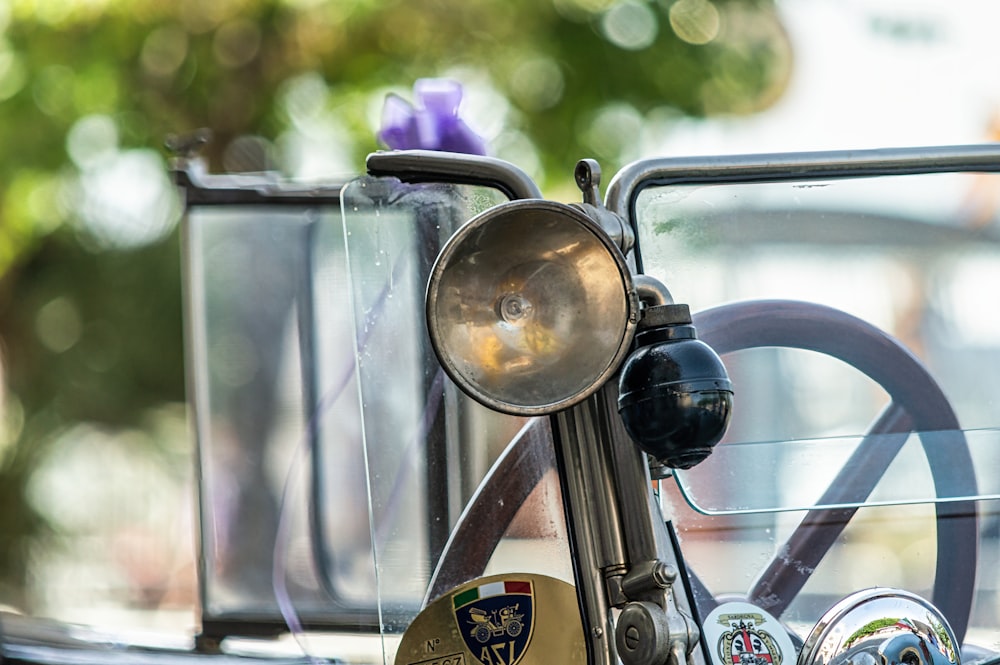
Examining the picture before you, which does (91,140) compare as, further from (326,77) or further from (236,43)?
(326,77)

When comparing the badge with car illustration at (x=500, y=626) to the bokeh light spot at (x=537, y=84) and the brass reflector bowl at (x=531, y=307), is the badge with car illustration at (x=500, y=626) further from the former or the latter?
the bokeh light spot at (x=537, y=84)

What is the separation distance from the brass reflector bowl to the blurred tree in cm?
553

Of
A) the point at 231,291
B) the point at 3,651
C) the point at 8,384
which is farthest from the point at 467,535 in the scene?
the point at 8,384

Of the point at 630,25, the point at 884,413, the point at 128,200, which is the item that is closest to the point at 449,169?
the point at 884,413

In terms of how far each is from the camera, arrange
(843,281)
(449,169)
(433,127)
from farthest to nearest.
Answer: (433,127) → (843,281) → (449,169)

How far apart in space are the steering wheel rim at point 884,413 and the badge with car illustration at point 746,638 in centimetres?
6

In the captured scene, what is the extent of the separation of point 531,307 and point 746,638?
14.7 inches

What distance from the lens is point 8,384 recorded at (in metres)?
9.77

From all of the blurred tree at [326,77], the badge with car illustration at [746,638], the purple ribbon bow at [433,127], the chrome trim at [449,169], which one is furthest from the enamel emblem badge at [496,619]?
the blurred tree at [326,77]

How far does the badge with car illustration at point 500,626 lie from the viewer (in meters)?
1.13

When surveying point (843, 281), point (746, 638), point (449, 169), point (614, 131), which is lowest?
point (746, 638)

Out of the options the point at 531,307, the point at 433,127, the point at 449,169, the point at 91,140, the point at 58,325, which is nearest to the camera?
the point at 531,307

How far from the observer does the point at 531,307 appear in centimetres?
106

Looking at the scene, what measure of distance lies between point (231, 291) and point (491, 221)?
1928mm
